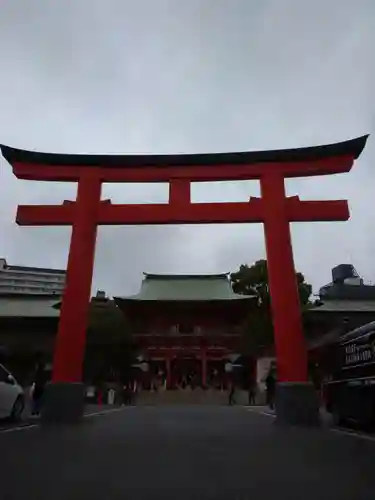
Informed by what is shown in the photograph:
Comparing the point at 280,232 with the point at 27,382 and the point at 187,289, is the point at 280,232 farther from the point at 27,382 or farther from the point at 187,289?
the point at 187,289

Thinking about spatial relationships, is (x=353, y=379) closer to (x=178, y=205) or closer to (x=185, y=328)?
(x=178, y=205)

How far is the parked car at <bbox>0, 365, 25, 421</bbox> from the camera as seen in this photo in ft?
44.8

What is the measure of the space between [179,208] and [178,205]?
10 centimetres

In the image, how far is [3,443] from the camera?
921cm

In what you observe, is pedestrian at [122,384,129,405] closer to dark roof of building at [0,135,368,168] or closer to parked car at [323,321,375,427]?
parked car at [323,321,375,427]

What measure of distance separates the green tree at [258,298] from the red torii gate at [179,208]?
18967mm

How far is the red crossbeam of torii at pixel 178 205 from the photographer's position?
1611cm

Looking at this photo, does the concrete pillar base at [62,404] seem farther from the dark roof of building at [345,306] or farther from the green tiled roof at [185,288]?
the green tiled roof at [185,288]

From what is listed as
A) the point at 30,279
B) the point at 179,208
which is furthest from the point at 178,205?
the point at 30,279

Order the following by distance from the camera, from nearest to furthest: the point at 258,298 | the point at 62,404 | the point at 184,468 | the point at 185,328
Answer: the point at 184,468
the point at 62,404
the point at 258,298
the point at 185,328

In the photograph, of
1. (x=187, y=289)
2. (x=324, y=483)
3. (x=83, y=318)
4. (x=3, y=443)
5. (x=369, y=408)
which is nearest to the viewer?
(x=324, y=483)

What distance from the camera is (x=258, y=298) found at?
133ft

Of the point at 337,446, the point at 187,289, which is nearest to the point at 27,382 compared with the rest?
the point at 187,289

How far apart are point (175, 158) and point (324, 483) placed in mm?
12610
